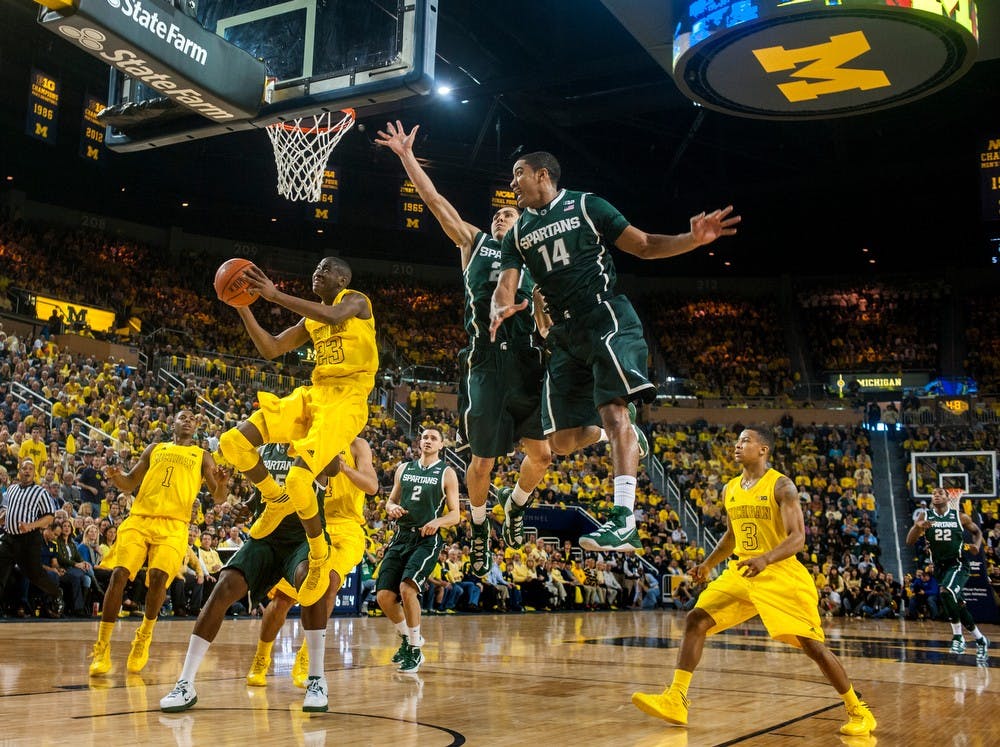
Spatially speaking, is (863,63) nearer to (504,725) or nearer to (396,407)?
(504,725)

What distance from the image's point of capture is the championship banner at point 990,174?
2045 centimetres

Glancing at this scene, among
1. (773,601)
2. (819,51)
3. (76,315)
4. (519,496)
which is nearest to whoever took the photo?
(773,601)

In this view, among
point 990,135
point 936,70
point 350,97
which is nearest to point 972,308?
point 990,135

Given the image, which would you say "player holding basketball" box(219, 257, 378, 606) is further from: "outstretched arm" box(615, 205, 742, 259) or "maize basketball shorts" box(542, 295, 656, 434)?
"outstretched arm" box(615, 205, 742, 259)

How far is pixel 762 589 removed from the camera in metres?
6.27

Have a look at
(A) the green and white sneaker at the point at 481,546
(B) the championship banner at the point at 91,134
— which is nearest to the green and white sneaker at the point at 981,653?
(A) the green and white sneaker at the point at 481,546

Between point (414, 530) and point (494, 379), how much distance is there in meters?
3.07

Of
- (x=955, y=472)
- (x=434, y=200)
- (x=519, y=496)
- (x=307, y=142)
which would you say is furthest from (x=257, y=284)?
(x=955, y=472)

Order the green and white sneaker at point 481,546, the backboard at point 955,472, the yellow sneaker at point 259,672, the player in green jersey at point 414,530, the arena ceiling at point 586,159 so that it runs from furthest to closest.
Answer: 1. the backboard at point 955,472
2. the arena ceiling at point 586,159
3. the player in green jersey at point 414,530
4. the yellow sneaker at point 259,672
5. the green and white sneaker at point 481,546

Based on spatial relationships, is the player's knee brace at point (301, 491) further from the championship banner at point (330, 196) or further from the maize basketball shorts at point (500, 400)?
the championship banner at point (330, 196)

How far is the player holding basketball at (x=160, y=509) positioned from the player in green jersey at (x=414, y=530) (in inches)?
66.9

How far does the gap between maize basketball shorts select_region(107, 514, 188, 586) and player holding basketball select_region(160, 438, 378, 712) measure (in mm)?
1250

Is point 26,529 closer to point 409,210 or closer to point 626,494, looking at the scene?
point 626,494

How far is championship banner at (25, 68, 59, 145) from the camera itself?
21.8m
